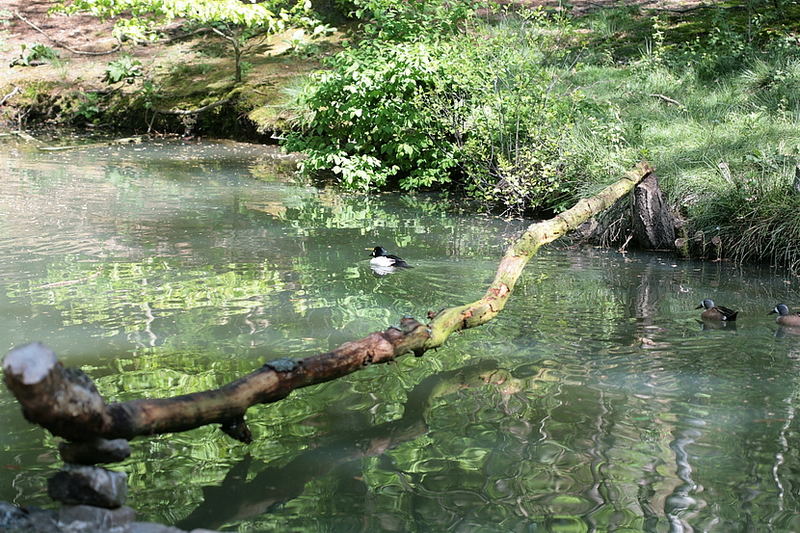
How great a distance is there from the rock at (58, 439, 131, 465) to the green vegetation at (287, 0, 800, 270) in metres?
7.29

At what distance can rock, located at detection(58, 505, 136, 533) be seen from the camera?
317 centimetres

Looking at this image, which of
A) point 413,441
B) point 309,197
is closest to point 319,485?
point 413,441

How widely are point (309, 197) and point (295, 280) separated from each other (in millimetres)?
4690

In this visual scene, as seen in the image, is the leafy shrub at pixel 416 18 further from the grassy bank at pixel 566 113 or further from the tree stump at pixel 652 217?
the tree stump at pixel 652 217

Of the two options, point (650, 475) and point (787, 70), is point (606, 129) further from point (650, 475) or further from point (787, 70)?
point (650, 475)

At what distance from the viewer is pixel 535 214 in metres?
11.3

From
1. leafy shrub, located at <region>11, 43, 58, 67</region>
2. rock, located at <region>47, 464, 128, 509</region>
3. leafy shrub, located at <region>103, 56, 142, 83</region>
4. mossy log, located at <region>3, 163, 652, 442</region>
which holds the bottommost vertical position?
rock, located at <region>47, 464, 128, 509</region>

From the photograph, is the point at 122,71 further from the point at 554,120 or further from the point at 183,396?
the point at 183,396

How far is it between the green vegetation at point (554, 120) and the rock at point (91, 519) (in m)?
7.31

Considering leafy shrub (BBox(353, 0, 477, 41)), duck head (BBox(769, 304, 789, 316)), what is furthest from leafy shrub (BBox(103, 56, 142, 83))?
duck head (BBox(769, 304, 789, 316))

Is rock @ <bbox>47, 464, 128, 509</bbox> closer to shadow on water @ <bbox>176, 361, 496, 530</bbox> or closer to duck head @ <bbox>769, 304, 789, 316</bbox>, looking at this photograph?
shadow on water @ <bbox>176, 361, 496, 530</bbox>

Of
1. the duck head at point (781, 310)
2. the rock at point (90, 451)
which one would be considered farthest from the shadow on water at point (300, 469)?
the duck head at point (781, 310)

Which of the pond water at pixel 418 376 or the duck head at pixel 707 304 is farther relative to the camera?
the duck head at pixel 707 304

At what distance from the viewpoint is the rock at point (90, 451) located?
3176mm
